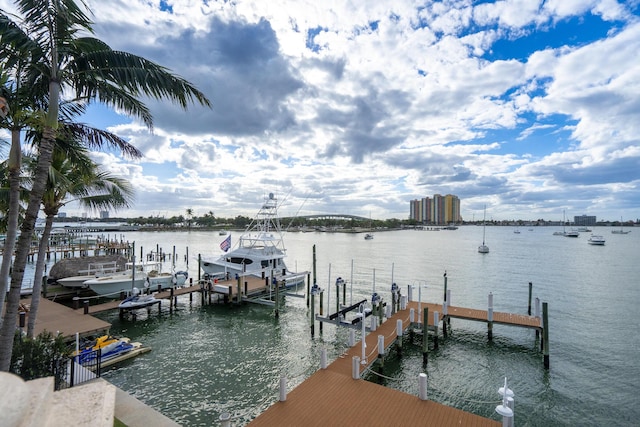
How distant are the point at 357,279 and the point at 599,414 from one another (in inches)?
1109

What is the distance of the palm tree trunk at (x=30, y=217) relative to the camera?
25.7 feet

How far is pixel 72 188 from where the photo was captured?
14.7 m

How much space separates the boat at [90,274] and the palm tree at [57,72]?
68.3 feet

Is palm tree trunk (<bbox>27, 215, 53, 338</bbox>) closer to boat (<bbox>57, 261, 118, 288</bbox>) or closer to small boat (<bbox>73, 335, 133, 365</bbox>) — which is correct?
small boat (<bbox>73, 335, 133, 365</bbox>)

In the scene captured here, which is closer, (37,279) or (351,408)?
(351,408)

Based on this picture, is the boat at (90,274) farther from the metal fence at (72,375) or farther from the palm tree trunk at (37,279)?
the metal fence at (72,375)

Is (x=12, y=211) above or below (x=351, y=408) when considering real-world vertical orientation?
above

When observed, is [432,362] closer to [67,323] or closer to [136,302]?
[136,302]

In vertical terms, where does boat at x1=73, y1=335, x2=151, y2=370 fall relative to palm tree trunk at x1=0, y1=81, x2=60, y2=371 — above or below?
below

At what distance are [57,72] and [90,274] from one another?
27.0m

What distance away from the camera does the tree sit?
37.9 ft

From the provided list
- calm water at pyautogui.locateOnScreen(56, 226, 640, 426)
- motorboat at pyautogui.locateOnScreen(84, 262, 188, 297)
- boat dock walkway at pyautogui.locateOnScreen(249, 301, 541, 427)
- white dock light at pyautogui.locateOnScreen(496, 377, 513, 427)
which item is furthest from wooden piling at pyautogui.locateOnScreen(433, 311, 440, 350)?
motorboat at pyautogui.locateOnScreen(84, 262, 188, 297)

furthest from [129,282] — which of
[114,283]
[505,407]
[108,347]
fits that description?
[505,407]

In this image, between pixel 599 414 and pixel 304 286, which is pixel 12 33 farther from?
pixel 304 286
